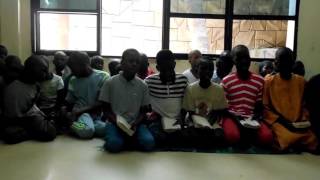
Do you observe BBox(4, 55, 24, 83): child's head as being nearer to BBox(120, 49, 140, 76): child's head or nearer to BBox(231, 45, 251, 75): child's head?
BBox(120, 49, 140, 76): child's head

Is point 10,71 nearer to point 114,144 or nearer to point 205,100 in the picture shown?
point 114,144

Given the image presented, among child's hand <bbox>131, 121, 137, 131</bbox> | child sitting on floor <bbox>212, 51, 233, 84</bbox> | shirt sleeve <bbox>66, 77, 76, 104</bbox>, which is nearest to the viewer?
child's hand <bbox>131, 121, 137, 131</bbox>

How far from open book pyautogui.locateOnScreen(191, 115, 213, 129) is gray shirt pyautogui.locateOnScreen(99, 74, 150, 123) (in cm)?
49

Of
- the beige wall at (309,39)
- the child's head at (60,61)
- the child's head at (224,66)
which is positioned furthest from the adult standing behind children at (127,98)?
the beige wall at (309,39)

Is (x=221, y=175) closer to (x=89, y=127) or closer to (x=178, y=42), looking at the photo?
(x=89, y=127)

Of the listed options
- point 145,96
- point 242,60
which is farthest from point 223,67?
point 145,96

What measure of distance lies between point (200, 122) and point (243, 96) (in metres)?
0.53

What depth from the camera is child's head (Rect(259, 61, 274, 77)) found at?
5.17 meters

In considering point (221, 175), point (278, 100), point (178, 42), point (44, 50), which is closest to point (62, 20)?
point (44, 50)

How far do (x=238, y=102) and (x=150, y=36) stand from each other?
2.42 metres

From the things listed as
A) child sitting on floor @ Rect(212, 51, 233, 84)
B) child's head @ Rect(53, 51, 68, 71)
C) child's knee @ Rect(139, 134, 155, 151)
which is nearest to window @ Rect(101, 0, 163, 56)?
child's head @ Rect(53, 51, 68, 71)

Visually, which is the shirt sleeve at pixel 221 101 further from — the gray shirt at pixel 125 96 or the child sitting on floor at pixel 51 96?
the child sitting on floor at pixel 51 96

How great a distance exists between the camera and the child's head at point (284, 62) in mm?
3660

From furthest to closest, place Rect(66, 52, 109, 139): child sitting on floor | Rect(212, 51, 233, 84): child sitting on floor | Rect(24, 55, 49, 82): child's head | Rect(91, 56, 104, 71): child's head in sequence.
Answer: Rect(91, 56, 104, 71): child's head
Rect(212, 51, 233, 84): child sitting on floor
Rect(66, 52, 109, 139): child sitting on floor
Rect(24, 55, 49, 82): child's head
